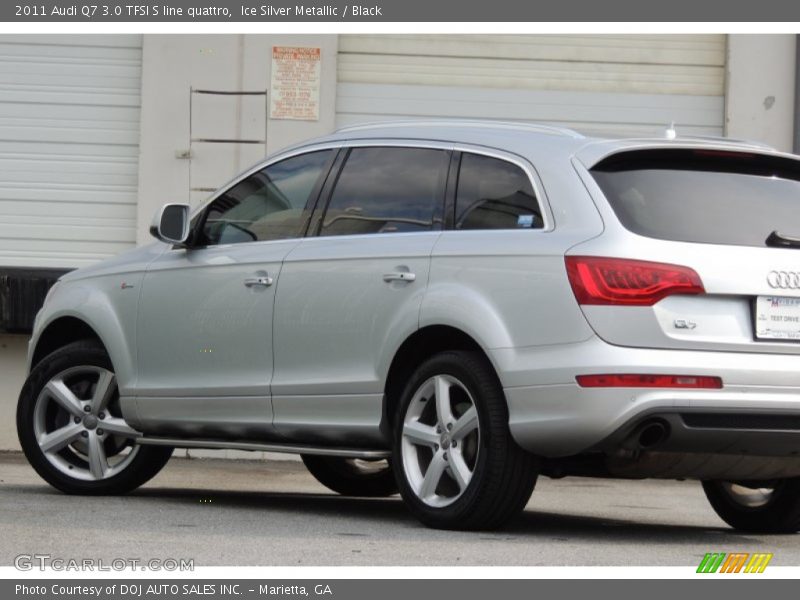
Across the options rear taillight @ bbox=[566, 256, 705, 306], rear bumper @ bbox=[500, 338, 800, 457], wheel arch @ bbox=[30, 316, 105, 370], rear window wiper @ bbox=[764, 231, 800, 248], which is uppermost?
rear window wiper @ bbox=[764, 231, 800, 248]

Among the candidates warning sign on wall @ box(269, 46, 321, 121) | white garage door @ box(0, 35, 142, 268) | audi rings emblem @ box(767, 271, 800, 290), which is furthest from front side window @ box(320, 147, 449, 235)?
white garage door @ box(0, 35, 142, 268)

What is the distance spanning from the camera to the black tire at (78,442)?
29.3 feet

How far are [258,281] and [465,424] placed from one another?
1.56 metres

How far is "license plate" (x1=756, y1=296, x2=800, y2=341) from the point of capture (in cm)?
671

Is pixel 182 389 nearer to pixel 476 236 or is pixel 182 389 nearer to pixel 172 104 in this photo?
pixel 476 236

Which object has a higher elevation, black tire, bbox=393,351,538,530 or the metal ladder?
the metal ladder

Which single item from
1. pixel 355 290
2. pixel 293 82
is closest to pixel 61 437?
pixel 355 290

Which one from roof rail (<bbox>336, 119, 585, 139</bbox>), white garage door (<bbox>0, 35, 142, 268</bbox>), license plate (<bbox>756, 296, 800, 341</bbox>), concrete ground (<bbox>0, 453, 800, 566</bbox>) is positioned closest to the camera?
concrete ground (<bbox>0, 453, 800, 566</bbox>)

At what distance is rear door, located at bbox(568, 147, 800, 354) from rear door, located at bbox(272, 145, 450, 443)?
921 millimetres

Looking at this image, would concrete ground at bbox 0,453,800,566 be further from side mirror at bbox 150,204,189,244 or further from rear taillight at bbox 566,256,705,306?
side mirror at bbox 150,204,189,244

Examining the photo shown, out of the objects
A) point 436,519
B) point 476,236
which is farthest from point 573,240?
point 436,519

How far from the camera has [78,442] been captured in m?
9.15

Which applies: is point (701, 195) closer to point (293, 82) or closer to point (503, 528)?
point (503, 528)
